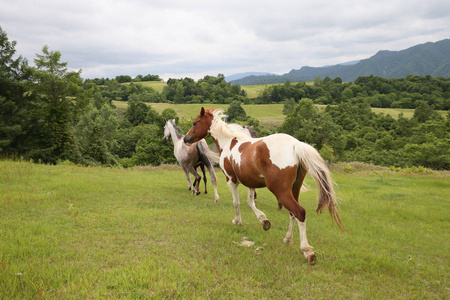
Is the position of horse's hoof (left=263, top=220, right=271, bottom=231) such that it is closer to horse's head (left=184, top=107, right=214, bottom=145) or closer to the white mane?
the white mane

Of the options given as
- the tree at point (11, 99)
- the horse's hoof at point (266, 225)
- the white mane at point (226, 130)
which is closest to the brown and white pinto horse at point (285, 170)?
the horse's hoof at point (266, 225)

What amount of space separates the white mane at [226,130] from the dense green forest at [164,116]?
535 inches

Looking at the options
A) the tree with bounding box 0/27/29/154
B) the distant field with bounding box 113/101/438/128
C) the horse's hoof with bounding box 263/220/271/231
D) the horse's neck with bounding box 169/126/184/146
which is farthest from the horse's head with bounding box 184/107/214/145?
the distant field with bounding box 113/101/438/128

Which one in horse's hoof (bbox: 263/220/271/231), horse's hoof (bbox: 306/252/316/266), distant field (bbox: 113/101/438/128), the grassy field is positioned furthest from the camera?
distant field (bbox: 113/101/438/128)

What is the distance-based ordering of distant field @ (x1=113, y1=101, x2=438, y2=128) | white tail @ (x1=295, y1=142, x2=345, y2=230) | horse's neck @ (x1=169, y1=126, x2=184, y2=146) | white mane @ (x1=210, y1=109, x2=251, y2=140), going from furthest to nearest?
distant field @ (x1=113, y1=101, x2=438, y2=128) → horse's neck @ (x1=169, y1=126, x2=184, y2=146) → white mane @ (x1=210, y1=109, x2=251, y2=140) → white tail @ (x1=295, y1=142, x2=345, y2=230)

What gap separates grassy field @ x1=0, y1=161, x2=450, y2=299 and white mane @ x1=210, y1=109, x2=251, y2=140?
91.7 inches

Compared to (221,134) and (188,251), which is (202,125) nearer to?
(221,134)

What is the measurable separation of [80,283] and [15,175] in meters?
9.00

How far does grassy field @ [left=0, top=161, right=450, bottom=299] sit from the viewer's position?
11.5 feet

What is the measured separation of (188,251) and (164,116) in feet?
177

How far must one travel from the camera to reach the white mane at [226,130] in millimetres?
6520

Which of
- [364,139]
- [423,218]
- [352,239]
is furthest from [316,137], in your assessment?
[352,239]

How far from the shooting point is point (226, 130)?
6.61 m

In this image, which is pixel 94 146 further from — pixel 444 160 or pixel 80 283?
pixel 444 160
